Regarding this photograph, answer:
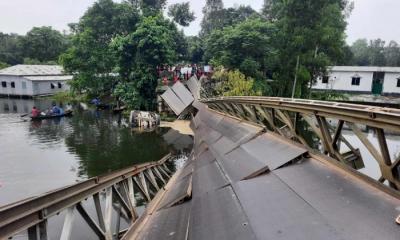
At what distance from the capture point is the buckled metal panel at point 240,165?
4.46 m

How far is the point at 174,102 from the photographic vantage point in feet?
59.9

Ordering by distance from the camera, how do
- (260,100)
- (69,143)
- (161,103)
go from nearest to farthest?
1. (260,100)
2. (69,143)
3. (161,103)

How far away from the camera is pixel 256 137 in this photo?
646 cm

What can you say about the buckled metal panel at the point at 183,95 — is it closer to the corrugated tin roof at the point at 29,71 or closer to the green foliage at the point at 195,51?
the green foliage at the point at 195,51

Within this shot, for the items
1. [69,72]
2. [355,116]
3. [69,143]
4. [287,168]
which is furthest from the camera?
[69,72]

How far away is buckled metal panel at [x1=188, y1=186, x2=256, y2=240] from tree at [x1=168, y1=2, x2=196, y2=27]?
43241 millimetres

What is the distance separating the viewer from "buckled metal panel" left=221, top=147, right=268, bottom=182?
4.46 meters

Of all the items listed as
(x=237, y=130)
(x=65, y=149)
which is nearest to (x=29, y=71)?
(x=65, y=149)

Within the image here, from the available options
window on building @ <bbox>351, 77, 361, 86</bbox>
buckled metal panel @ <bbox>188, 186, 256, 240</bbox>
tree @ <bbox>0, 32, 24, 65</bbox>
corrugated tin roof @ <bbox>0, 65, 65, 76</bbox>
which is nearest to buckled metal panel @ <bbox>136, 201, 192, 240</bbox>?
buckled metal panel @ <bbox>188, 186, 256, 240</bbox>

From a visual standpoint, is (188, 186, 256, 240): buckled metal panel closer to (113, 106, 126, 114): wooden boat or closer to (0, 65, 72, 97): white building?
(113, 106, 126, 114): wooden boat

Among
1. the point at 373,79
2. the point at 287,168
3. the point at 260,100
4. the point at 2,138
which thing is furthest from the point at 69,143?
the point at 373,79

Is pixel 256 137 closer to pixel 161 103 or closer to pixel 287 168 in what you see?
pixel 287 168

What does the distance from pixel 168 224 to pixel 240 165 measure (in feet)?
5.48

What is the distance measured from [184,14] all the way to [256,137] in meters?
41.1
